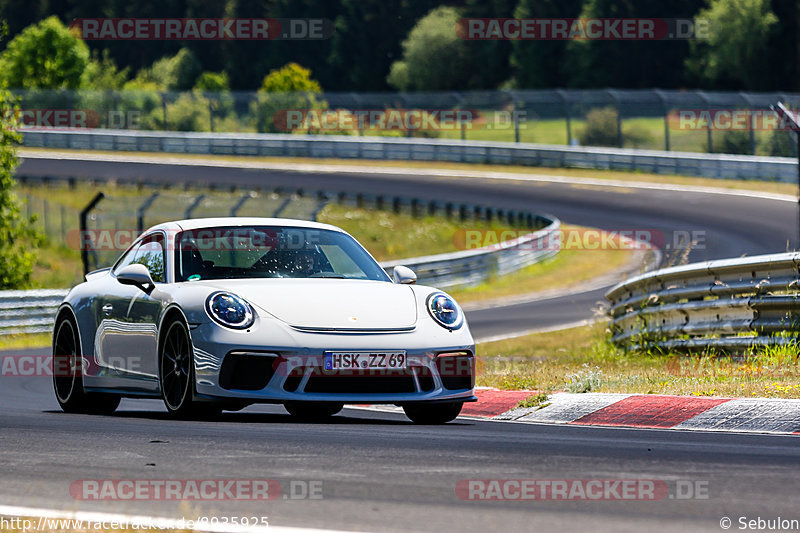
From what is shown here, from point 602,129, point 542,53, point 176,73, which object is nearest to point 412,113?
point 602,129

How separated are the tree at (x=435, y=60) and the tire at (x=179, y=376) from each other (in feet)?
279

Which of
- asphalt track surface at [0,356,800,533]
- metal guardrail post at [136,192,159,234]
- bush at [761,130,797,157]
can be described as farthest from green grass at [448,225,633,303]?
asphalt track surface at [0,356,800,533]

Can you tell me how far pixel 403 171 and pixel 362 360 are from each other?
40.2 m

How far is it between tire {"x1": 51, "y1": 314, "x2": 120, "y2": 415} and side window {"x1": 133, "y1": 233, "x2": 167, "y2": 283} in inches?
33.9

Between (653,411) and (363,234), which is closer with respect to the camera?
(653,411)

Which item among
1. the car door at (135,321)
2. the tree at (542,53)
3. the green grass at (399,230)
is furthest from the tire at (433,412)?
the tree at (542,53)

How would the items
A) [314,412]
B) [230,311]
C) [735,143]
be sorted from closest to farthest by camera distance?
[230,311]
[314,412]
[735,143]

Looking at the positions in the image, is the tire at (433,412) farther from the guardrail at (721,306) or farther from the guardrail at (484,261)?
the guardrail at (484,261)

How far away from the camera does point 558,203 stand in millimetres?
38125

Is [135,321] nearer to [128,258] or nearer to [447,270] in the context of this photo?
[128,258]

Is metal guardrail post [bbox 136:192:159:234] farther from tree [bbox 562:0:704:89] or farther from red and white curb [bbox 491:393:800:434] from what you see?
tree [bbox 562:0:704:89]

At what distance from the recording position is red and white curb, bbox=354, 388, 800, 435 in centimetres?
816

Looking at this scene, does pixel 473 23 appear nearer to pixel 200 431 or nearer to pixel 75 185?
pixel 75 185

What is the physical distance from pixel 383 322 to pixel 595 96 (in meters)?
42.1
